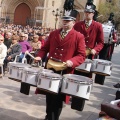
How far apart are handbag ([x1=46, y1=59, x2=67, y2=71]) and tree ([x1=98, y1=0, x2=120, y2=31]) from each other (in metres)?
45.6

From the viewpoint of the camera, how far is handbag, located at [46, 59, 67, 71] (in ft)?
14.9

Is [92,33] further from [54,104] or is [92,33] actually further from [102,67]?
[54,104]

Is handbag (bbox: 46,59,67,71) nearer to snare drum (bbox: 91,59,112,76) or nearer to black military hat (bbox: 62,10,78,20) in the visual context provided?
black military hat (bbox: 62,10,78,20)

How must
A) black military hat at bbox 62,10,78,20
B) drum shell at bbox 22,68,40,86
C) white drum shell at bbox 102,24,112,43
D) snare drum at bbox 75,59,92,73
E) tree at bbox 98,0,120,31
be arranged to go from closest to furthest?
drum shell at bbox 22,68,40,86
black military hat at bbox 62,10,78,20
snare drum at bbox 75,59,92,73
white drum shell at bbox 102,24,112,43
tree at bbox 98,0,120,31

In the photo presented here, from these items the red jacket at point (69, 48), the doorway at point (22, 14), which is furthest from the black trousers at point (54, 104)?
the doorway at point (22, 14)

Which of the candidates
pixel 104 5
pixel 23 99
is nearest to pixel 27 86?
pixel 23 99

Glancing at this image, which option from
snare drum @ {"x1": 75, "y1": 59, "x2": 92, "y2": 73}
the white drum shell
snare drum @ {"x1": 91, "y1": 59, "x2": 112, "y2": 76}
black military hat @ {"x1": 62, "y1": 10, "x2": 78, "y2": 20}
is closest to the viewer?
black military hat @ {"x1": 62, "y1": 10, "x2": 78, "y2": 20}

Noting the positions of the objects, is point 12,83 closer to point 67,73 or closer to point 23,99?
point 23,99

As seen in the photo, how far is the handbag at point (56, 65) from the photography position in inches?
179

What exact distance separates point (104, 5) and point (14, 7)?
59.8 feet

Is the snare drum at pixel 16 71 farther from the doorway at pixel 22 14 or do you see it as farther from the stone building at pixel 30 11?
the doorway at pixel 22 14

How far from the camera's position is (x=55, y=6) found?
1759 inches

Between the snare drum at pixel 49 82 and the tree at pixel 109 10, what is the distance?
46.2 m

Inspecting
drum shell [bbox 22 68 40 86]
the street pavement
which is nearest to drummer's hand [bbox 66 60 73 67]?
drum shell [bbox 22 68 40 86]
